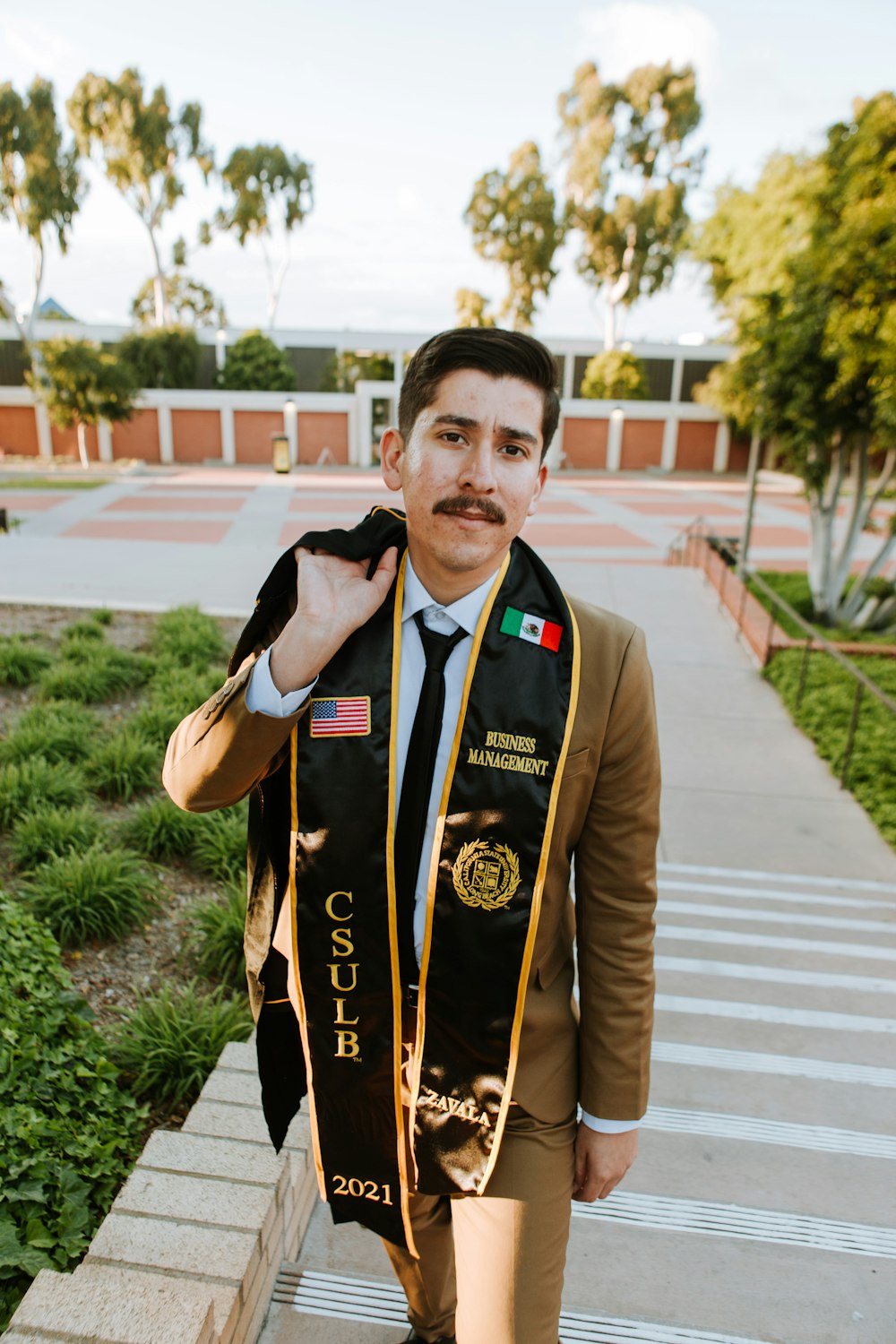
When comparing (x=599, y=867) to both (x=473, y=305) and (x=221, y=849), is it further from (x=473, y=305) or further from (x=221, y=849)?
(x=473, y=305)

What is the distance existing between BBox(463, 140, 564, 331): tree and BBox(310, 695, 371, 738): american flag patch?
132 feet

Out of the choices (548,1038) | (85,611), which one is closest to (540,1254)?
(548,1038)

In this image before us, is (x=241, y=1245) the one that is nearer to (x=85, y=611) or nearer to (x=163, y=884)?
(x=163, y=884)

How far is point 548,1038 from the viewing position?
62.9 inches

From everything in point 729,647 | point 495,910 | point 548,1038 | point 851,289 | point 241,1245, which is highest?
point 851,289

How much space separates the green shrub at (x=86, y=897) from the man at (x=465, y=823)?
2.11 m

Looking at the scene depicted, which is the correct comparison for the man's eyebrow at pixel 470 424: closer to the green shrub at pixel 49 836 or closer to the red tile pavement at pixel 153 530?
the green shrub at pixel 49 836

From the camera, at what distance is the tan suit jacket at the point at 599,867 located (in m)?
1.53

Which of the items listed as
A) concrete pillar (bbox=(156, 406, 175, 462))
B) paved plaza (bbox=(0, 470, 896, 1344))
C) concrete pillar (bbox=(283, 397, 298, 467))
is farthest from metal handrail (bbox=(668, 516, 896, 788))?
concrete pillar (bbox=(156, 406, 175, 462))

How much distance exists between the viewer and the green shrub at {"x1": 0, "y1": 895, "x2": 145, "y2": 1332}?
79.1 inches

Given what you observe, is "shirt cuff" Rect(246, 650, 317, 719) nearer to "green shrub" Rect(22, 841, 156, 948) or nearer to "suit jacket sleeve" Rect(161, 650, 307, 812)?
"suit jacket sleeve" Rect(161, 650, 307, 812)

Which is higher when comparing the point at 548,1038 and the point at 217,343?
the point at 217,343

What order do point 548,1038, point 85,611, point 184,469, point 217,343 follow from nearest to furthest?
point 548,1038, point 85,611, point 184,469, point 217,343

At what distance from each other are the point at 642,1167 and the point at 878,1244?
0.60 meters
